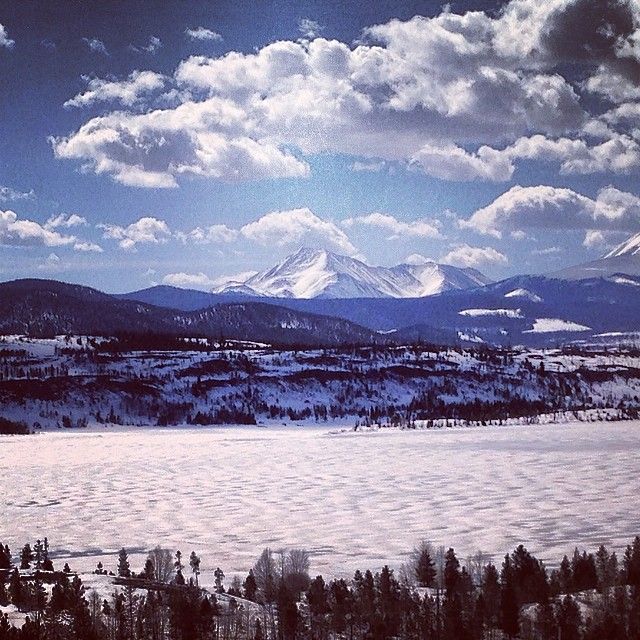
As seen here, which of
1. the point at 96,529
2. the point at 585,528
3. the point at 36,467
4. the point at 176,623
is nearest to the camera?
the point at 176,623

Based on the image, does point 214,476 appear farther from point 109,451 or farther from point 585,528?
point 585,528

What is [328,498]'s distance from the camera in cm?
8806

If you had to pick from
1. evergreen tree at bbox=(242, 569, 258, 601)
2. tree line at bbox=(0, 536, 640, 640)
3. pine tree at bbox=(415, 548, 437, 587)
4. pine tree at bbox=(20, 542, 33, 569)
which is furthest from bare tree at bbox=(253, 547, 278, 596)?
pine tree at bbox=(20, 542, 33, 569)

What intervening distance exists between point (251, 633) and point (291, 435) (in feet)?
495

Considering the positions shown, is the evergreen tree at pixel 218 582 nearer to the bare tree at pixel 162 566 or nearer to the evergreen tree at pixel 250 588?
the evergreen tree at pixel 250 588

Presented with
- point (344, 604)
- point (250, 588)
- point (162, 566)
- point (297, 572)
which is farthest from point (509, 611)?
point (162, 566)

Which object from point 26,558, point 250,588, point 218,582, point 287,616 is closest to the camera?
point 287,616

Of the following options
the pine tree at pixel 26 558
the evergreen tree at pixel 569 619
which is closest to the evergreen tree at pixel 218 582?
the pine tree at pixel 26 558

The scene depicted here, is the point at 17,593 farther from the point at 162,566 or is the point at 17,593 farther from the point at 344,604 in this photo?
the point at 344,604

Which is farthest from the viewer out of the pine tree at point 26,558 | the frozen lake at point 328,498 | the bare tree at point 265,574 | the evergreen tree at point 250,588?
the frozen lake at point 328,498

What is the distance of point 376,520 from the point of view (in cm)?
7431

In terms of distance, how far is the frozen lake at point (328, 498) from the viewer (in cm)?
6444

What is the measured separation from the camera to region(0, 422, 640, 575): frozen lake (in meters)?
64.4

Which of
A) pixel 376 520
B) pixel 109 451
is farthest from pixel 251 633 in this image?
pixel 109 451
